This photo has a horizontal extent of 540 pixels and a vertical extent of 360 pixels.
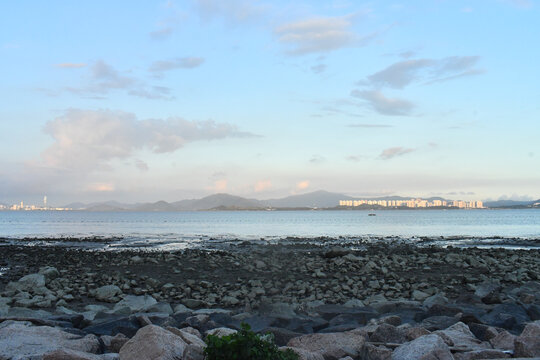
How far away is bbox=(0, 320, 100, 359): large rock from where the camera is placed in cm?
675

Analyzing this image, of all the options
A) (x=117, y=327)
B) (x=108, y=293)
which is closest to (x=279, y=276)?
(x=108, y=293)

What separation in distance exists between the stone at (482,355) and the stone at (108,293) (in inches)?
438

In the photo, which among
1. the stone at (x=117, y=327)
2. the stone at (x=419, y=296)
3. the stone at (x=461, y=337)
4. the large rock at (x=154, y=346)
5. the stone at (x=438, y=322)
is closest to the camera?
the large rock at (x=154, y=346)

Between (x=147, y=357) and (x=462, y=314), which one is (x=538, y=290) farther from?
(x=147, y=357)

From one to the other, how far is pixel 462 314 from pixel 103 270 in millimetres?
16425

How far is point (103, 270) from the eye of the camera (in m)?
21.2

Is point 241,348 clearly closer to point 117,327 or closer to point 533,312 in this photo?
point 117,327

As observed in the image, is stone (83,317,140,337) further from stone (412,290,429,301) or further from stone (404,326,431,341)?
stone (412,290,429,301)

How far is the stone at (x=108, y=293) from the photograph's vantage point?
583 inches

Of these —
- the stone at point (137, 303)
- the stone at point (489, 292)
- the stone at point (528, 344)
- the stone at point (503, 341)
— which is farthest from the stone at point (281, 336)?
the stone at point (489, 292)

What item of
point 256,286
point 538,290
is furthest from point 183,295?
point 538,290

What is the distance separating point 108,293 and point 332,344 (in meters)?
9.88

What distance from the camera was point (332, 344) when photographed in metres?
7.23

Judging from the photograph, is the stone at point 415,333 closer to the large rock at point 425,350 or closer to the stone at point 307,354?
the large rock at point 425,350
